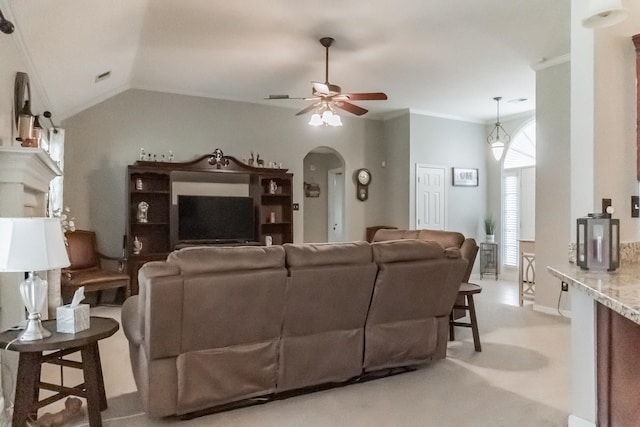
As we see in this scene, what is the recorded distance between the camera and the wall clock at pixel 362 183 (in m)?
7.86

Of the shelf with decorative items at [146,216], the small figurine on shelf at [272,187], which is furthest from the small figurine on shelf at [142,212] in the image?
the small figurine on shelf at [272,187]

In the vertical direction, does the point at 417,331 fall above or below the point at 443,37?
below

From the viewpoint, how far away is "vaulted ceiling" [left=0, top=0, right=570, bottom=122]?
12.1ft

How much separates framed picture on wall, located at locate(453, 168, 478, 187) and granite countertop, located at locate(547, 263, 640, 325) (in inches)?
235

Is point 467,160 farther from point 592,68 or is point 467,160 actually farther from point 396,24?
point 592,68

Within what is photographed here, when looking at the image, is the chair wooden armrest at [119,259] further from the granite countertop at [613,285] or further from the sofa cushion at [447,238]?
the granite countertop at [613,285]

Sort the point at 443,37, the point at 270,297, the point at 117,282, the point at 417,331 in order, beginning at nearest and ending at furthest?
the point at 270,297, the point at 417,331, the point at 443,37, the point at 117,282

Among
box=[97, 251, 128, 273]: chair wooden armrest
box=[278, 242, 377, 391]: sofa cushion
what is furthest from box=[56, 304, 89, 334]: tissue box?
box=[97, 251, 128, 273]: chair wooden armrest

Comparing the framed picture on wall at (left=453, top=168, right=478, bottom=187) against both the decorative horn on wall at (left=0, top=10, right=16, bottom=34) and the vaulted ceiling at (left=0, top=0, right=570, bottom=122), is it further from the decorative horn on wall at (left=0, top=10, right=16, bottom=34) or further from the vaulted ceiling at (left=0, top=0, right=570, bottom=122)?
the decorative horn on wall at (left=0, top=10, right=16, bottom=34)

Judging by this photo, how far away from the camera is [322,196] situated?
9.16 metres

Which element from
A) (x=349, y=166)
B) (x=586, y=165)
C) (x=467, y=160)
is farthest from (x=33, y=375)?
(x=467, y=160)

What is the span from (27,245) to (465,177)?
7.51 metres

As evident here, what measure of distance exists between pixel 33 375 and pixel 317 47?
393 cm

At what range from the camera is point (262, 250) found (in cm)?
259
